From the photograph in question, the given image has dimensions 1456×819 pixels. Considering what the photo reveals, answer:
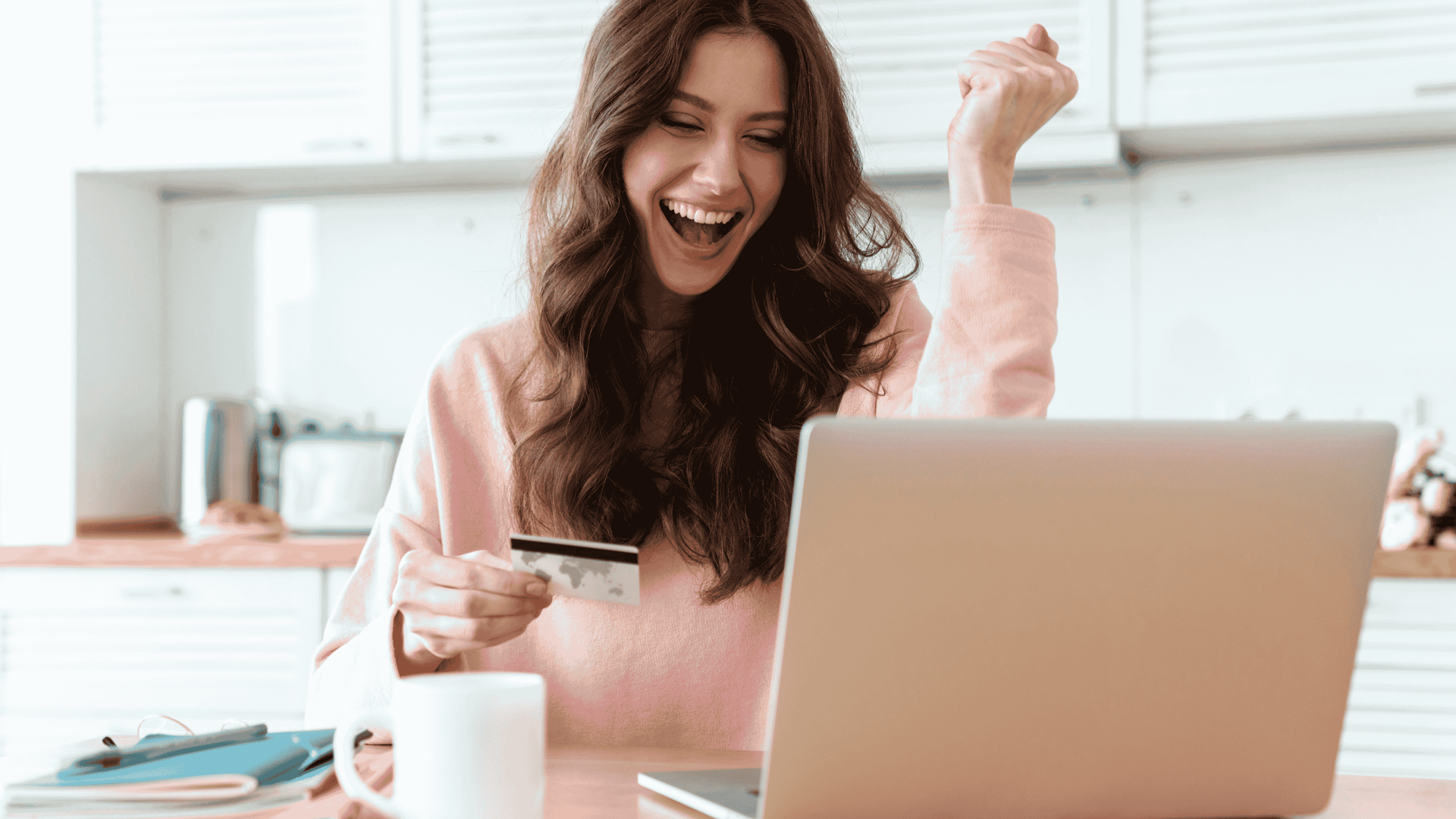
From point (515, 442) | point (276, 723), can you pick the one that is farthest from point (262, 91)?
point (515, 442)

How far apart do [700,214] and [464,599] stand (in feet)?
1.70

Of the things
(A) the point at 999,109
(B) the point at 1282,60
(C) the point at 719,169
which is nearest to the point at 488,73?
(C) the point at 719,169

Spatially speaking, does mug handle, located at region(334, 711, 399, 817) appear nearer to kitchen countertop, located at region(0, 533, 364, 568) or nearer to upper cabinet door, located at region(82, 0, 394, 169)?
kitchen countertop, located at region(0, 533, 364, 568)

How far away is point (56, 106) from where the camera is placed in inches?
98.0

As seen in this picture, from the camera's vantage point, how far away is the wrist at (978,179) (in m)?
0.94

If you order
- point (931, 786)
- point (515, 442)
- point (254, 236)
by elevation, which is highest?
point (254, 236)

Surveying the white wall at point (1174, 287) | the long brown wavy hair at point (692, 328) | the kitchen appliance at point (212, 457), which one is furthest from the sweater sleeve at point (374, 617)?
the kitchen appliance at point (212, 457)

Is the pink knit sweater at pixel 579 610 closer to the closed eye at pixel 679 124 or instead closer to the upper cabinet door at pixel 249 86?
the closed eye at pixel 679 124

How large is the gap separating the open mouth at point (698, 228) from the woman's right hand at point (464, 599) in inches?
19.0

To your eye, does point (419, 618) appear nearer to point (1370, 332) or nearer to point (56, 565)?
point (56, 565)

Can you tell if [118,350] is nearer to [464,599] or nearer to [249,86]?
[249,86]

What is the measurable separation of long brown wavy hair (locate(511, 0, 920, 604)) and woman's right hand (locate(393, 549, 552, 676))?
32cm

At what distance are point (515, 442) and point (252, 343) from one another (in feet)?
6.06

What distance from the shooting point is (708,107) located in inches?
44.5
